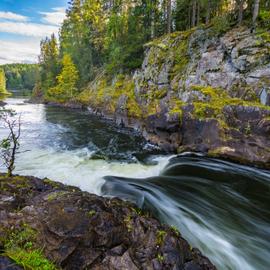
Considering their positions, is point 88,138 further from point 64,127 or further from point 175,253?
point 175,253

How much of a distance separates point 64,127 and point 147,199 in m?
15.7

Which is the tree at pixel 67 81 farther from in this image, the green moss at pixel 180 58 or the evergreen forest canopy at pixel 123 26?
the green moss at pixel 180 58

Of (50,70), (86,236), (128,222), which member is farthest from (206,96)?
(50,70)

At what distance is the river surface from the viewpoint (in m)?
5.89

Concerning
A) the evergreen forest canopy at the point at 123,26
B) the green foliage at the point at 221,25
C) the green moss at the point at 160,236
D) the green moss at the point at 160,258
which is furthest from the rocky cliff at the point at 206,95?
the green moss at the point at 160,258

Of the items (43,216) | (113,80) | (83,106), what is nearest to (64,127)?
(113,80)

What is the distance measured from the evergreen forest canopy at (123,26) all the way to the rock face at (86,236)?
1695 cm

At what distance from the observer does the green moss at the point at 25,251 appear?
3475 mm

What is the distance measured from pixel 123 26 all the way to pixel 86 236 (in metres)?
30.9

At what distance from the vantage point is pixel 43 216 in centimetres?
449

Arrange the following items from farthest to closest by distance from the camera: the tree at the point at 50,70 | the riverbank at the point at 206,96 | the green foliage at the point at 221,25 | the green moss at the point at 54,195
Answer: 1. the tree at the point at 50,70
2. the green foliage at the point at 221,25
3. the riverbank at the point at 206,96
4. the green moss at the point at 54,195

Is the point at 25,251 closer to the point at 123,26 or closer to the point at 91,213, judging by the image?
the point at 91,213

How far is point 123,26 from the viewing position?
3069 cm

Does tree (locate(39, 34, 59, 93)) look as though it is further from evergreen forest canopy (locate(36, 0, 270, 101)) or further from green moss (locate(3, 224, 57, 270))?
green moss (locate(3, 224, 57, 270))
